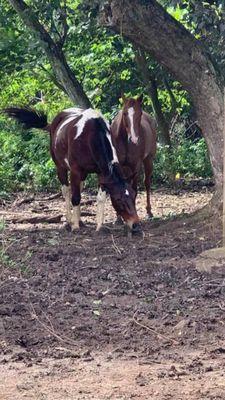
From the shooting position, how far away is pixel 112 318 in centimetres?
725

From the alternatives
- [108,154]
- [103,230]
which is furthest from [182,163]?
[108,154]

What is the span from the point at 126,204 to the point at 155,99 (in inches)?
342

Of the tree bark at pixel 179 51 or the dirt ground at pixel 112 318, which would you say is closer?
the dirt ground at pixel 112 318

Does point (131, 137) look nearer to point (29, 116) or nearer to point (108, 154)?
point (108, 154)

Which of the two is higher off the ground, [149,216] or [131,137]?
[131,137]

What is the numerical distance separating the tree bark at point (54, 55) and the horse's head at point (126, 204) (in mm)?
4984

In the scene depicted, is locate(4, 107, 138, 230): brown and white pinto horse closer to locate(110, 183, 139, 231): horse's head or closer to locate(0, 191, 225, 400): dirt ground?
locate(110, 183, 139, 231): horse's head

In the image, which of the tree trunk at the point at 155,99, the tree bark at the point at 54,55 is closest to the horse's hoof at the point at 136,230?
the tree bark at the point at 54,55

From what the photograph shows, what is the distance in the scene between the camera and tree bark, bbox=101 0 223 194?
11148 mm

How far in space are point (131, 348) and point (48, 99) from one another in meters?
17.5

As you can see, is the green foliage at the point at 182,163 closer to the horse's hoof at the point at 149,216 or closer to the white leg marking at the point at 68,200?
the horse's hoof at the point at 149,216

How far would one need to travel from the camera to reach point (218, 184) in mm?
11258

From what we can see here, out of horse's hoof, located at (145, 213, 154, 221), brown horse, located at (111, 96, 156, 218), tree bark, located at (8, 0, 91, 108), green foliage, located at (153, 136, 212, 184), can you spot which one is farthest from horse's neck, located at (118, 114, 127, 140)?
green foliage, located at (153, 136, 212, 184)

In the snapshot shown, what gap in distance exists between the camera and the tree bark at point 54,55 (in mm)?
15594
